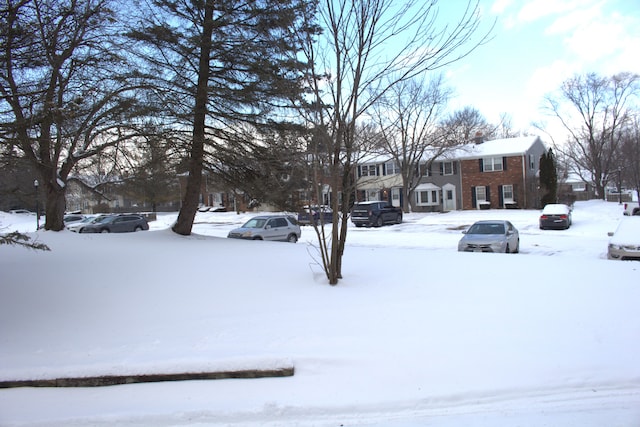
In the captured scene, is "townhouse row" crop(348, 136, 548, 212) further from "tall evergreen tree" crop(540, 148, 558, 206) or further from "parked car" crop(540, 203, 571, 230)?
"parked car" crop(540, 203, 571, 230)

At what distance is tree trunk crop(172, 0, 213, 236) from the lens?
13773 millimetres

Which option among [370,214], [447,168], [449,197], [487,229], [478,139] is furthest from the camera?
[478,139]

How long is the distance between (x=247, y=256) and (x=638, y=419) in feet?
26.4

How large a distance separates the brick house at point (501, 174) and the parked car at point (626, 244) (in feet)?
98.4

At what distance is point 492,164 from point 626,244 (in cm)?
3368

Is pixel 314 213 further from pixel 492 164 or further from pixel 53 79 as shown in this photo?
pixel 492 164

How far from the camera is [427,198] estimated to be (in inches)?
1927

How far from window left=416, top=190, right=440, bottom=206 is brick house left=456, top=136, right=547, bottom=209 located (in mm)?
2869

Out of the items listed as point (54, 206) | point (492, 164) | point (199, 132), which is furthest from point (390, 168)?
point (54, 206)

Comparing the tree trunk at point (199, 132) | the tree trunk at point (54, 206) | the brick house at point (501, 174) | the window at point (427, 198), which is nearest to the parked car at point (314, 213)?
the tree trunk at point (199, 132)

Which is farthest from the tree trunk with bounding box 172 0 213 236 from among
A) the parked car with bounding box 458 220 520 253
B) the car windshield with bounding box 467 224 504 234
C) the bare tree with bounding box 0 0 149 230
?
the car windshield with bounding box 467 224 504 234

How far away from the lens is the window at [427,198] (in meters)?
48.3

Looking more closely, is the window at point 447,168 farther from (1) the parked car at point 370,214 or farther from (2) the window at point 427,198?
(1) the parked car at point 370,214

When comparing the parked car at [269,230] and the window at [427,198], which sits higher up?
the window at [427,198]
